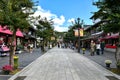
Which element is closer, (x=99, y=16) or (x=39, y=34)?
(x=99, y=16)

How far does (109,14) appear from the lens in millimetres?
19016

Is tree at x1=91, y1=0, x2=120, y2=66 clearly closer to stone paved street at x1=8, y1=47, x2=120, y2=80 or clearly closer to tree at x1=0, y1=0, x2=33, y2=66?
stone paved street at x1=8, y1=47, x2=120, y2=80

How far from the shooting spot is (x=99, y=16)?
65.6 ft

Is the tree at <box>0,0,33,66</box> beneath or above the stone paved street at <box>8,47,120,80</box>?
above

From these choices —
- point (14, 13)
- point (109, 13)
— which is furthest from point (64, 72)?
point (109, 13)

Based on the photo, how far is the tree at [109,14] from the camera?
18.6m

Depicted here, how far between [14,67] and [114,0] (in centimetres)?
755

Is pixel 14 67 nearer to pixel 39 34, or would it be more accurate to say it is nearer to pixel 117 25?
pixel 117 25

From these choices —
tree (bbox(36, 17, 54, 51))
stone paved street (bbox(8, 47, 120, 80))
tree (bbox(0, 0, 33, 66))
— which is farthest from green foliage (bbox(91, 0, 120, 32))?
tree (bbox(36, 17, 54, 51))

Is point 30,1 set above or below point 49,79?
above

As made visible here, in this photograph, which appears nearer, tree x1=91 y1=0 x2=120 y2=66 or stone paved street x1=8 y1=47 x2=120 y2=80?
stone paved street x1=8 y1=47 x2=120 y2=80

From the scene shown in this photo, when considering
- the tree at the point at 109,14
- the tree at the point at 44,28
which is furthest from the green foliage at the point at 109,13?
the tree at the point at 44,28

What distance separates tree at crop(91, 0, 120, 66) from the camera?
18.6 meters

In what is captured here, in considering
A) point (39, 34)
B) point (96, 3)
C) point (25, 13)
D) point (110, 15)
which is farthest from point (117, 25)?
point (39, 34)
